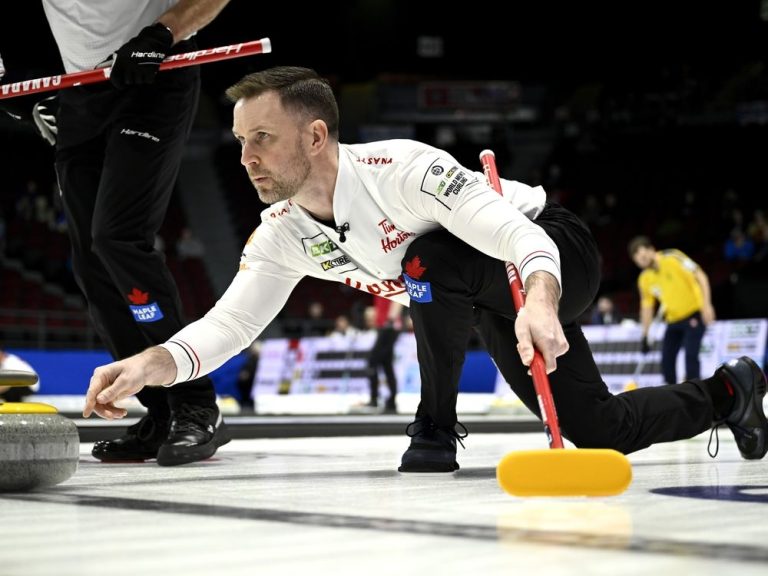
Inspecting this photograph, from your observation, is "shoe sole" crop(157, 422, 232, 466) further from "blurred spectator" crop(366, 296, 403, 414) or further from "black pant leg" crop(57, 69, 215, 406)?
"blurred spectator" crop(366, 296, 403, 414)

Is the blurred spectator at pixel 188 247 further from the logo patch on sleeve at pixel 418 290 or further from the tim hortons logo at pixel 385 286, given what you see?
the logo patch on sleeve at pixel 418 290

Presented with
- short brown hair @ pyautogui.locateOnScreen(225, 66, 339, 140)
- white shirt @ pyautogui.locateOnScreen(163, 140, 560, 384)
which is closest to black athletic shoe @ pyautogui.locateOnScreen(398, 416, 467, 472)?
white shirt @ pyautogui.locateOnScreen(163, 140, 560, 384)

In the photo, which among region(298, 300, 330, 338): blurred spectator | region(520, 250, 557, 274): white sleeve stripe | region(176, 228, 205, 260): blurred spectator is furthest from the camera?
region(176, 228, 205, 260): blurred spectator

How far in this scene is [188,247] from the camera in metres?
19.1

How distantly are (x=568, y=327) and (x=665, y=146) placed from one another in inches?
773

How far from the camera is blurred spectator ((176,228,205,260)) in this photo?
62.4 ft

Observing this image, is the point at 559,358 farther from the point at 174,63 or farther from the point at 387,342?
the point at 387,342

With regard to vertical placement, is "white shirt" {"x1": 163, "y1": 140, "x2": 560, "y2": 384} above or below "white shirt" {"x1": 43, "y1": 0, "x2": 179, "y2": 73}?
below

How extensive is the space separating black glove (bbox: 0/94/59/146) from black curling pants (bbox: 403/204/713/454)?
1383mm

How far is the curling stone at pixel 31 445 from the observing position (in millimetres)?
1990

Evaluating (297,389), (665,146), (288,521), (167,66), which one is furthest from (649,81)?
(288,521)

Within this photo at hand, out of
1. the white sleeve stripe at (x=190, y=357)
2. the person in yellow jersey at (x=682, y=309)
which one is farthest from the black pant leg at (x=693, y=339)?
the white sleeve stripe at (x=190, y=357)

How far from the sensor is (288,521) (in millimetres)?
1562

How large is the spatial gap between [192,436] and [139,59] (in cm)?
104
